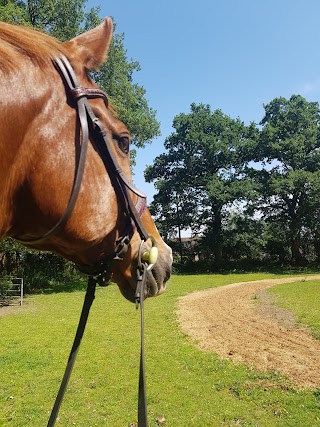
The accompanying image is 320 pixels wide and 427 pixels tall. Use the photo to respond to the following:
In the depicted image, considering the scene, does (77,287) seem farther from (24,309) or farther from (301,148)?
(301,148)

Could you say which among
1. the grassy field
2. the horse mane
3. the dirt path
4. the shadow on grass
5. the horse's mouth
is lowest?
the grassy field

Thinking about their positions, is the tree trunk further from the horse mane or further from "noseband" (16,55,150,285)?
the horse mane

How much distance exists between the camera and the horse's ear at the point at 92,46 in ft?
4.54

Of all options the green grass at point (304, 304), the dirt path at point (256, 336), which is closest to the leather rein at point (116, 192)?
the dirt path at point (256, 336)

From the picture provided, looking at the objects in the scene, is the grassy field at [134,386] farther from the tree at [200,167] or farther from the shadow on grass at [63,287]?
the tree at [200,167]

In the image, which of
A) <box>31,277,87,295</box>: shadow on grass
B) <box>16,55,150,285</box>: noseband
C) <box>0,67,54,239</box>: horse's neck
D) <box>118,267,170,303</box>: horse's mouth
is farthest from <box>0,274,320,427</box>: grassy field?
<box>31,277,87,295</box>: shadow on grass

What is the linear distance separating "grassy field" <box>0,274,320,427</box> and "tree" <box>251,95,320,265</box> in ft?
89.3

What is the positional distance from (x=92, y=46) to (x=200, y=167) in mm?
39519

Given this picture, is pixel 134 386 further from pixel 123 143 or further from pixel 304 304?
pixel 304 304

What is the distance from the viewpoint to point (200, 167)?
132ft

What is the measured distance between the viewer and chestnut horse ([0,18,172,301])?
1.12 metres

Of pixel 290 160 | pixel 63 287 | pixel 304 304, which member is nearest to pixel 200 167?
pixel 290 160

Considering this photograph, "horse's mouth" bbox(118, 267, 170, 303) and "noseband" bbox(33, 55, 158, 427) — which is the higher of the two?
"noseband" bbox(33, 55, 158, 427)

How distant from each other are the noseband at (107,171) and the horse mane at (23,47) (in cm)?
5
